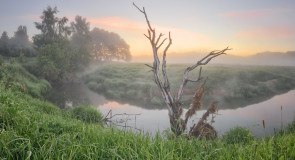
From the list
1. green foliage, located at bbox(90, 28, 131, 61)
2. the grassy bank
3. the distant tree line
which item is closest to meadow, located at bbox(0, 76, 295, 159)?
the grassy bank

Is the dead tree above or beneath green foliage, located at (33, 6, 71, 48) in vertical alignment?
beneath

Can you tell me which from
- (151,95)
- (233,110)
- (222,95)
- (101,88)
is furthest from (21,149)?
(101,88)

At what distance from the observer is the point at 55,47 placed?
31.3 metres

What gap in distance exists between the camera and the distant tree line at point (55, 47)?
98.7 ft

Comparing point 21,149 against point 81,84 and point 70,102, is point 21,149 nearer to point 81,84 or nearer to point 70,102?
point 70,102

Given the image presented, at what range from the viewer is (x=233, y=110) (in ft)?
66.5

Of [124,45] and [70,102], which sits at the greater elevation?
[124,45]

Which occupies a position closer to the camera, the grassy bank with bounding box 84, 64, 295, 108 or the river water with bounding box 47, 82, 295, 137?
the river water with bounding box 47, 82, 295, 137

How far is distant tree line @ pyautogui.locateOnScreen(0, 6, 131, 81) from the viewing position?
30.1m

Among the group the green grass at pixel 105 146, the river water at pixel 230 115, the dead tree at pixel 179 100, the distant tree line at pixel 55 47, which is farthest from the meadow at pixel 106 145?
the distant tree line at pixel 55 47

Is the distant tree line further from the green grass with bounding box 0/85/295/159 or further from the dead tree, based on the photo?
the green grass with bounding box 0/85/295/159

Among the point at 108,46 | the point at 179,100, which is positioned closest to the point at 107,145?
the point at 179,100

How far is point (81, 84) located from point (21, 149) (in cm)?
3368

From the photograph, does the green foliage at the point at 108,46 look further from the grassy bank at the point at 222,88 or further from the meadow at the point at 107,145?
the meadow at the point at 107,145
